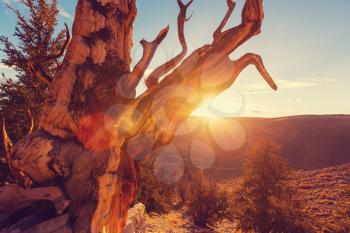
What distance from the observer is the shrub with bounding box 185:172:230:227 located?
14.3 m

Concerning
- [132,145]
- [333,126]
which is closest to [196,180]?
[132,145]

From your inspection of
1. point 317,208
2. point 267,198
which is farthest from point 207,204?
point 317,208

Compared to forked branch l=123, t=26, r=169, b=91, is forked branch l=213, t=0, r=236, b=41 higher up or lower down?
higher up

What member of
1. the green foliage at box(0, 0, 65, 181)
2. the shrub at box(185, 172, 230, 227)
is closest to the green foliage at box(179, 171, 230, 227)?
the shrub at box(185, 172, 230, 227)

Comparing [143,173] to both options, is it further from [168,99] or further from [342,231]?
[168,99]

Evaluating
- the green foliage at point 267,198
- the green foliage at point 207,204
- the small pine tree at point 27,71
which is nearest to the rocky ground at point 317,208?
the green foliage at point 207,204

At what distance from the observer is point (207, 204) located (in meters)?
14.4

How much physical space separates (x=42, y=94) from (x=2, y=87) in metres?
1.77

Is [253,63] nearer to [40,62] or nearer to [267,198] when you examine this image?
[40,62]

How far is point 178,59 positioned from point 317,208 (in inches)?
658

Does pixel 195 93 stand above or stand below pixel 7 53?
below

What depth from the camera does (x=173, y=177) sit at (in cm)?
2817

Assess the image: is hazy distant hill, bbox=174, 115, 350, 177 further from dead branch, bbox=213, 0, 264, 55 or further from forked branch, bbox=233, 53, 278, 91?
dead branch, bbox=213, 0, 264, 55

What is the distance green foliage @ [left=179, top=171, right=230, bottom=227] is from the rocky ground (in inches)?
20.7
